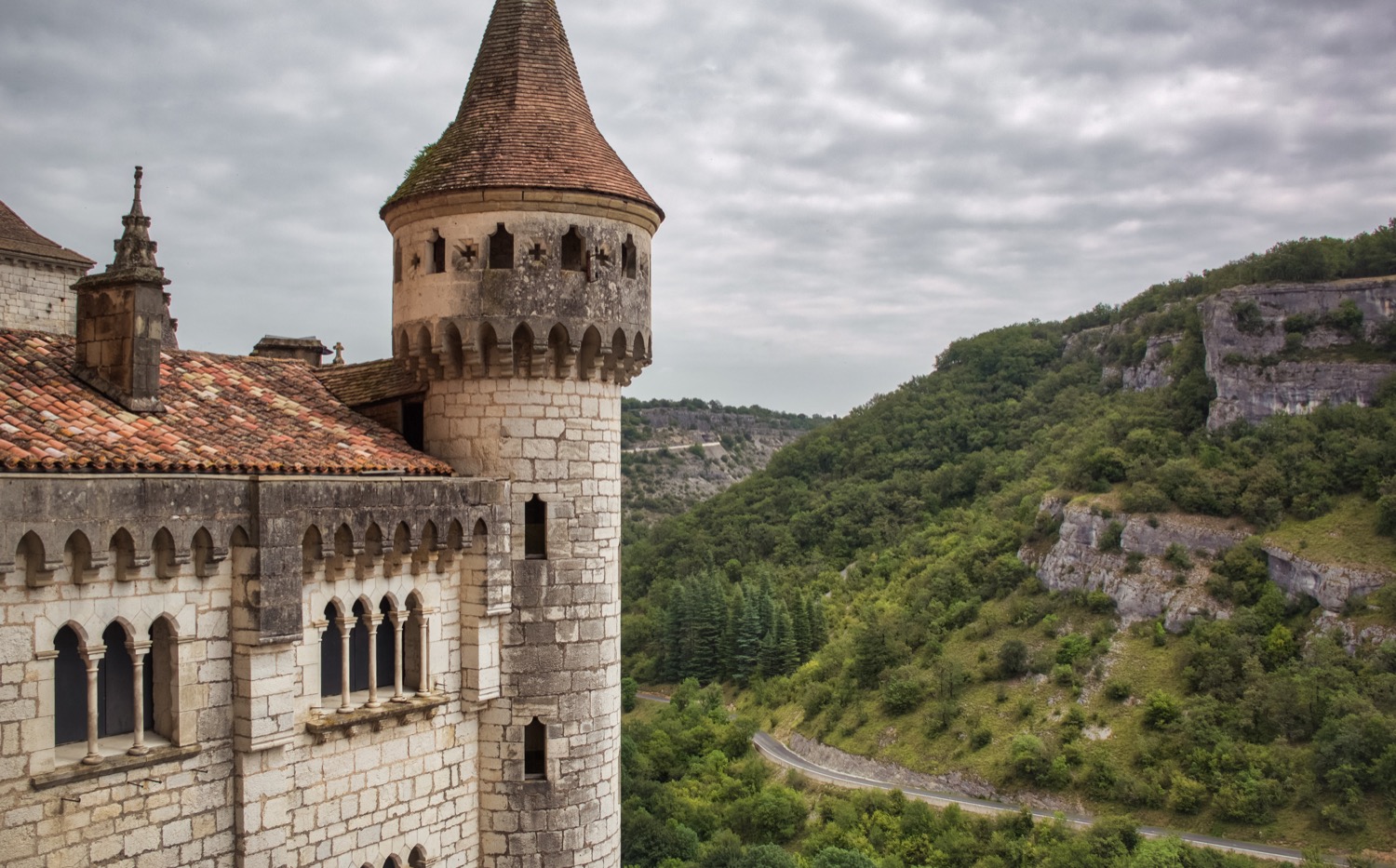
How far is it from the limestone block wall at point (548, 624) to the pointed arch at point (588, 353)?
0.24 m

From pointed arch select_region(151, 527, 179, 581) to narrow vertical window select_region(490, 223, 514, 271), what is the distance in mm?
6957

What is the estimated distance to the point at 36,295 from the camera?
31375 mm

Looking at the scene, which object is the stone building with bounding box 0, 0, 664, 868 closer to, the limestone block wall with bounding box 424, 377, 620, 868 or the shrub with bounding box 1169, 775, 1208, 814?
the limestone block wall with bounding box 424, 377, 620, 868

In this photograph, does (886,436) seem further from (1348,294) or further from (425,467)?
(425,467)

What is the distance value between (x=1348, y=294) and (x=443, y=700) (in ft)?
314

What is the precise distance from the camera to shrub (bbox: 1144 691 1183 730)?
67062 mm

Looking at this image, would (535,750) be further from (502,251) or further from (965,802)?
(965,802)

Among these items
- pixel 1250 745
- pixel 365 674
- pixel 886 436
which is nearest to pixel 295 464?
pixel 365 674

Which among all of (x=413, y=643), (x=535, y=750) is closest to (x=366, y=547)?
(x=413, y=643)

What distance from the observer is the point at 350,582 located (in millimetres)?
15562

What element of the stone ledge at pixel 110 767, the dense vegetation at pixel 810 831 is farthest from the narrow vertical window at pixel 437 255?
the dense vegetation at pixel 810 831

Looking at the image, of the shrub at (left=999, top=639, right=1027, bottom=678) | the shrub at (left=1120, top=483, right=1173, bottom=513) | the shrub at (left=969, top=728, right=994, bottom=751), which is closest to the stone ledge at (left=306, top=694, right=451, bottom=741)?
the shrub at (left=969, top=728, right=994, bottom=751)

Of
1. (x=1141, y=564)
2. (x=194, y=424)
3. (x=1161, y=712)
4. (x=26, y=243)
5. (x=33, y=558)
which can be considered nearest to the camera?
(x=33, y=558)

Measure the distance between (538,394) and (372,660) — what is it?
4.97 meters
